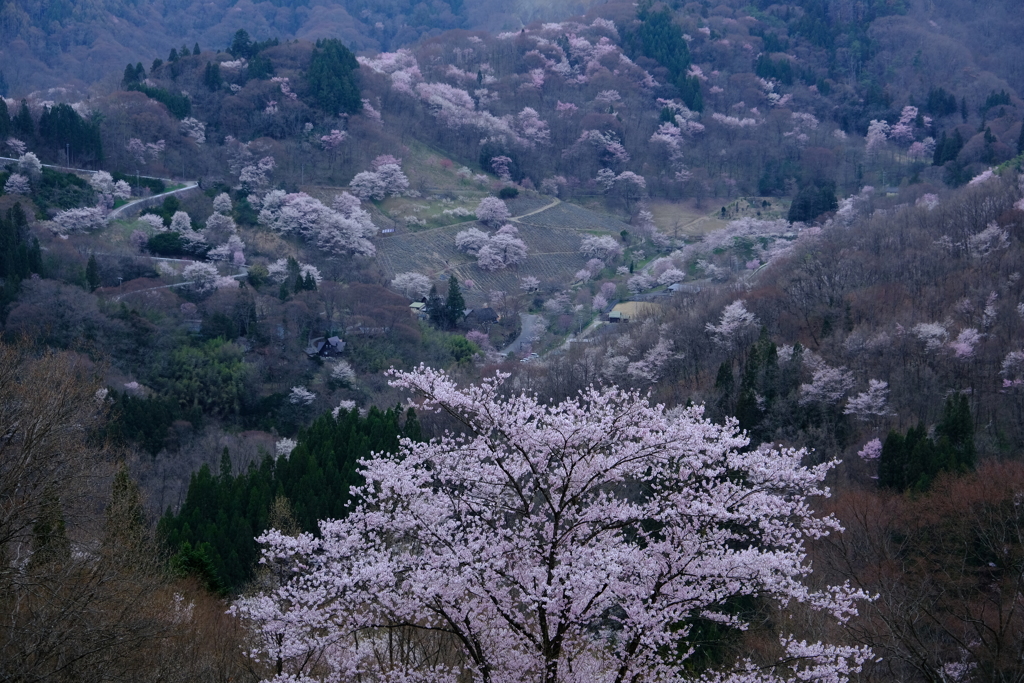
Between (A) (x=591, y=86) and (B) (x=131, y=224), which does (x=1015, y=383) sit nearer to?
(B) (x=131, y=224)

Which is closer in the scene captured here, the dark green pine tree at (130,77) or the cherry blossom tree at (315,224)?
the cherry blossom tree at (315,224)

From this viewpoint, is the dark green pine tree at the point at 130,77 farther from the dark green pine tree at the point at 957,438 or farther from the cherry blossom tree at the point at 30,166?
the dark green pine tree at the point at 957,438

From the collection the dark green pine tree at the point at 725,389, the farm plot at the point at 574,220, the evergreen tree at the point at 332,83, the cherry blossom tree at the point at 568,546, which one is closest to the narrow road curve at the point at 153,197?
the evergreen tree at the point at 332,83

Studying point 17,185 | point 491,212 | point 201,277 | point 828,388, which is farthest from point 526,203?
point 828,388

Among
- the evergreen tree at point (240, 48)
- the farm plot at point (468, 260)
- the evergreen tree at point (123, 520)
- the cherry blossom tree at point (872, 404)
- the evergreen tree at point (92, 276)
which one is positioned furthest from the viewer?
the evergreen tree at point (240, 48)

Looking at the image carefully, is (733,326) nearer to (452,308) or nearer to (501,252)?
(452,308)

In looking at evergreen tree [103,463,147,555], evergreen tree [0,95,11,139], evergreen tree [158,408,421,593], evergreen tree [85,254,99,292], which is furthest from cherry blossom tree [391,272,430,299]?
evergreen tree [103,463,147,555]
